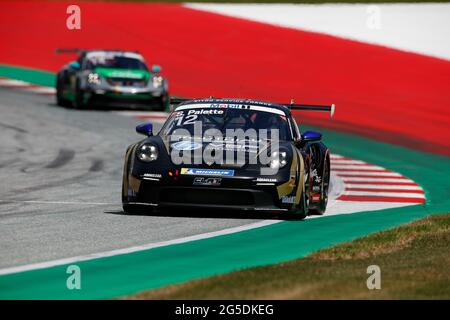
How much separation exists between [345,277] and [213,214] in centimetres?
456

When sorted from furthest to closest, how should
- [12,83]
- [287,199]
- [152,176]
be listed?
[12,83] < [287,199] < [152,176]

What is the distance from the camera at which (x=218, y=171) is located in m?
13.0

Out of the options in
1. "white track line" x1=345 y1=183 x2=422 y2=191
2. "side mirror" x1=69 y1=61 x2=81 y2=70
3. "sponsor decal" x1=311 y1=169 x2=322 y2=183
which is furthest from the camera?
"side mirror" x1=69 y1=61 x2=81 y2=70

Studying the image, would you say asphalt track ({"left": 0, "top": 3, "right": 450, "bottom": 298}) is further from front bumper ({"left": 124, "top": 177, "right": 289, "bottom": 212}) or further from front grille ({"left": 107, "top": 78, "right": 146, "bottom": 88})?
front grille ({"left": 107, "top": 78, "right": 146, "bottom": 88})

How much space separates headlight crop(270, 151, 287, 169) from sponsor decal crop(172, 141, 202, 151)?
753mm

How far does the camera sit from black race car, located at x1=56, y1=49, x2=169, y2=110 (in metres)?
27.1

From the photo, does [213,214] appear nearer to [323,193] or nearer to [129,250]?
[323,193]

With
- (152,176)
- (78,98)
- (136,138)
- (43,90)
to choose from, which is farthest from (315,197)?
(43,90)

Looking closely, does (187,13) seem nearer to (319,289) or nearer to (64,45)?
(64,45)

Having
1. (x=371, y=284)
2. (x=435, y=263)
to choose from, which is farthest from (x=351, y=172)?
(x=371, y=284)

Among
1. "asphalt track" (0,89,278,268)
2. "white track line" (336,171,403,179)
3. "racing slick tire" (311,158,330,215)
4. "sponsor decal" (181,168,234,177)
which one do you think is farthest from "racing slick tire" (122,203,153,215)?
"white track line" (336,171,403,179)

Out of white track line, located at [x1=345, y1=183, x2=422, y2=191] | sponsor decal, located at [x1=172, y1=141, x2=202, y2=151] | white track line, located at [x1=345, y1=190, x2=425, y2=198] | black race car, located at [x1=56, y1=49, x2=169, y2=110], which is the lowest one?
black race car, located at [x1=56, y1=49, x2=169, y2=110]

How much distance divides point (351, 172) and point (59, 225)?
28.4 feet

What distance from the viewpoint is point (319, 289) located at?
870cm
